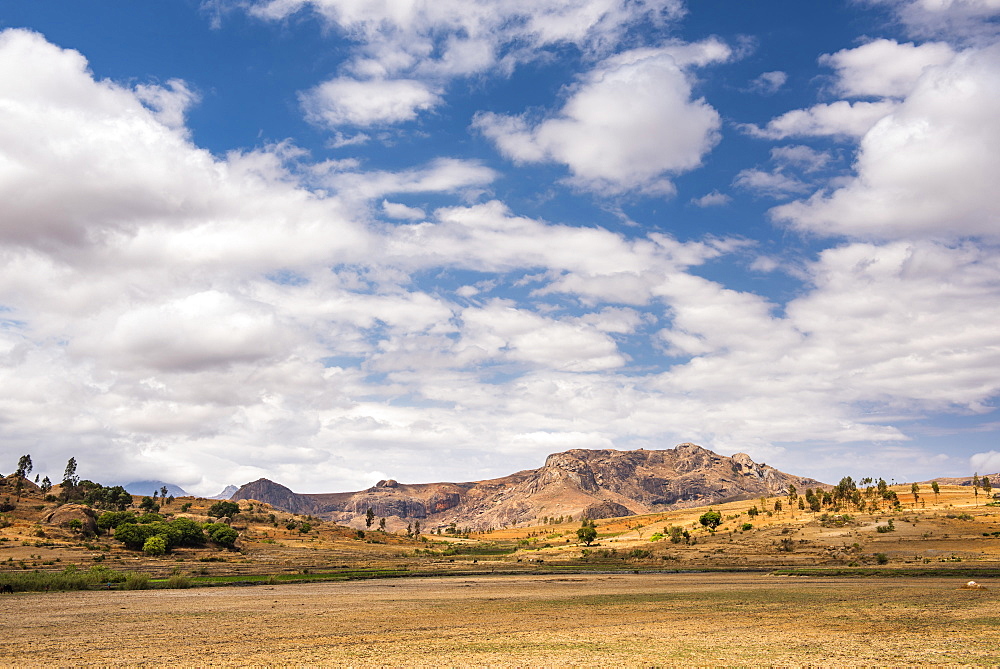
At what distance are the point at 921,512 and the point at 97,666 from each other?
11184cm

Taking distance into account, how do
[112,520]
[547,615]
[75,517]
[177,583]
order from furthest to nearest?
[112,520], [75,517], [177,583], [547,615]

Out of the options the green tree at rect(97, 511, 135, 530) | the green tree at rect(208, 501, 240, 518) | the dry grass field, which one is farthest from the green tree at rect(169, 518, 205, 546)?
the green tree at rect(208, 501, 240, 518)

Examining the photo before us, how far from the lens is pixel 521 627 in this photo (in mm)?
29422

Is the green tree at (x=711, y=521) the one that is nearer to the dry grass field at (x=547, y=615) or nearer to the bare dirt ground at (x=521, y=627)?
the dry grass field at (x=547, y=615)

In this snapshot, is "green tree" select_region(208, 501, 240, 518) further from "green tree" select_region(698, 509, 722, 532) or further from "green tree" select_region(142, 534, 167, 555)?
"green tree" select_region(698, 509, 722, 532)

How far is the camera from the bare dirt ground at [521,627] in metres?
22.0

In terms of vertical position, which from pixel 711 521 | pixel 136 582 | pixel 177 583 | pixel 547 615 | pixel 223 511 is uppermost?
pixel 223 511

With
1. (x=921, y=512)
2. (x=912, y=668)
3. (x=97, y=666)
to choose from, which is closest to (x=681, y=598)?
(x=912, y=668)

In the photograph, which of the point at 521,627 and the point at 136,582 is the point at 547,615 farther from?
the point at 136,582

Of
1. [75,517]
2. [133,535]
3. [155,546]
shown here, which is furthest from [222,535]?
[75,517]

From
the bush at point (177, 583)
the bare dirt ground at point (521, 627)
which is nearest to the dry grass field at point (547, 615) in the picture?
the bare dirt ground at point (521, 627)

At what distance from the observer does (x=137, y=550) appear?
A: 98.9m

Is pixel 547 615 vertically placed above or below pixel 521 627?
below

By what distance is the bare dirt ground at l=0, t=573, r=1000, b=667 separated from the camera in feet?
72.0
